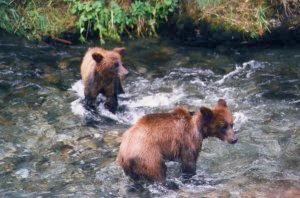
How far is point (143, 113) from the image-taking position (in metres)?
9.46

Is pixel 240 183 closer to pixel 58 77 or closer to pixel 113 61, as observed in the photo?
pixel 113 61

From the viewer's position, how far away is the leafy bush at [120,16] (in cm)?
1188

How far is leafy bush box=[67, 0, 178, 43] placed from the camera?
1188 cm

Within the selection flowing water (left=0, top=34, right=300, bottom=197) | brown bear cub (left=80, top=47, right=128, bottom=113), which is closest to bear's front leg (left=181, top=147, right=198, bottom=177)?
flowing water (left=0, top=34, right=300, bottom=197)

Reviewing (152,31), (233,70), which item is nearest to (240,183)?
(233,70)

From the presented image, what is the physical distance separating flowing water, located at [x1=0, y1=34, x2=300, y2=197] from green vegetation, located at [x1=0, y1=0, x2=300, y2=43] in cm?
34

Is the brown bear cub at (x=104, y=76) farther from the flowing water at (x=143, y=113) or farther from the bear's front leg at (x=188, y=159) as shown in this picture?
the bear's front leg at (x=188, y=159)

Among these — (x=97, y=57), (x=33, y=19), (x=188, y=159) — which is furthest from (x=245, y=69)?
(x=33, y=19)

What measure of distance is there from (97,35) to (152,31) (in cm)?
112

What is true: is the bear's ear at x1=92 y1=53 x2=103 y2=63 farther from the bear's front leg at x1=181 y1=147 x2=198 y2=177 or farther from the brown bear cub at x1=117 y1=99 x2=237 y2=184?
the bear's front leg at x1=181 y1=147 x2=198 y2=177

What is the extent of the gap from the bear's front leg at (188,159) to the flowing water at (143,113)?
19 cm

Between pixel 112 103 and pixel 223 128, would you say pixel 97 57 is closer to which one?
pixel 112 103

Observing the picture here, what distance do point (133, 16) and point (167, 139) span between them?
5318 millimetres

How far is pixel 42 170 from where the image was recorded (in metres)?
7.69
